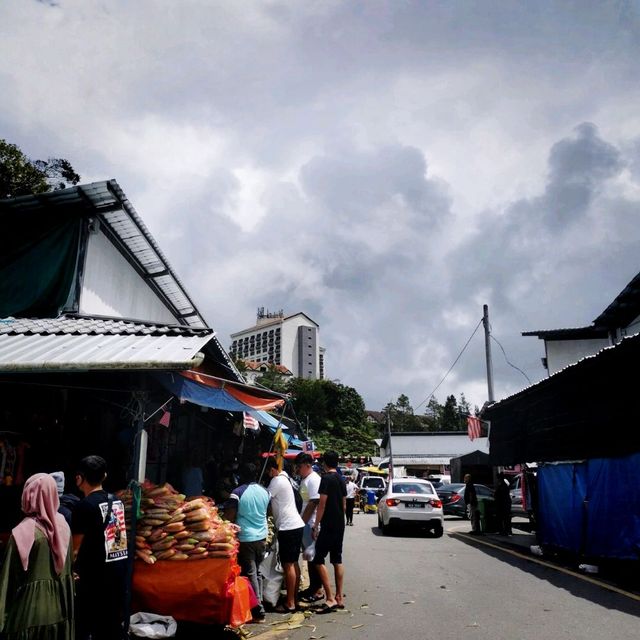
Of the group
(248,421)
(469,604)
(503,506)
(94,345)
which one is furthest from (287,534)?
(503,506)

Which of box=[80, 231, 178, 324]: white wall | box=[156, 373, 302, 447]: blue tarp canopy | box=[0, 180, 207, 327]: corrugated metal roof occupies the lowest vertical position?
box=[156, 373, 302, 447]: blue tarp canopy

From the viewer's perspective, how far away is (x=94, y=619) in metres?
4.60

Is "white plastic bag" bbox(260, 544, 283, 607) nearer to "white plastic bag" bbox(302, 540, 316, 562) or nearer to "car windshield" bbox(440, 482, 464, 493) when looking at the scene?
"white plastic bag" bbox(302, 540, 316, 562)

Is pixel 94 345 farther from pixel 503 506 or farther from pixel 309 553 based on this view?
pixel 503 506

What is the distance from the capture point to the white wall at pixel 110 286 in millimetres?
11633

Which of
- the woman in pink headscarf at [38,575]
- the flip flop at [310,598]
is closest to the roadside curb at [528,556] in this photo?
the flip flop at [310,598]

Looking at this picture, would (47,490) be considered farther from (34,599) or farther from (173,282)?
(173,282)

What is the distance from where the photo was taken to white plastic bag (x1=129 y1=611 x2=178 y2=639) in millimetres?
5578

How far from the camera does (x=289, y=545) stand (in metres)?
7.30

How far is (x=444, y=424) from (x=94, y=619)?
100m

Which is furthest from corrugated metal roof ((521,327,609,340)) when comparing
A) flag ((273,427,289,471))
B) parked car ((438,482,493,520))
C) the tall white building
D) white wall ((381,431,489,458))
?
the tall white building

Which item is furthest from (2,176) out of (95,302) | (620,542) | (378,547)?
(620,542)

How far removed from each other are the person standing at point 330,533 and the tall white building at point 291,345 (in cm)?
10346

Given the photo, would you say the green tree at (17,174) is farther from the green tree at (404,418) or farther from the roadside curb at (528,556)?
the green tree at (404,418)
